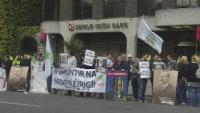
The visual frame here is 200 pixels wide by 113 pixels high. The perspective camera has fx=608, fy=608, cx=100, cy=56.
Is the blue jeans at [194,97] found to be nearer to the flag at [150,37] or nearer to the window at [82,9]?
the flag at [150,37]

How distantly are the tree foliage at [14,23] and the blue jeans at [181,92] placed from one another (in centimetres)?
2580

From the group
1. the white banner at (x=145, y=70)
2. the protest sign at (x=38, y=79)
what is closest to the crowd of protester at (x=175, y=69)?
the white banner at (x=145, y=70)

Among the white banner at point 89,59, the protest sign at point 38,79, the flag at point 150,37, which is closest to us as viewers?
the flag at point 150,37

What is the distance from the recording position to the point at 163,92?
2208 cm

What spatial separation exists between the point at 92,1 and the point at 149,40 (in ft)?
61.2

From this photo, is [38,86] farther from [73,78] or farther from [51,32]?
[51,32]

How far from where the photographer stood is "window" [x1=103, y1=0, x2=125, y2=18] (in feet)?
131

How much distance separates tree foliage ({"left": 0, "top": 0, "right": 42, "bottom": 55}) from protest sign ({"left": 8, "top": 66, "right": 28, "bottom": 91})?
18.6 m

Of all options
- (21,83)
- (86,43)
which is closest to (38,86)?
(21,83)

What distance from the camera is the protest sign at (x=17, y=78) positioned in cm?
2711

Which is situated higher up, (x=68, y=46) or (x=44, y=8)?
(x=44, y=8)

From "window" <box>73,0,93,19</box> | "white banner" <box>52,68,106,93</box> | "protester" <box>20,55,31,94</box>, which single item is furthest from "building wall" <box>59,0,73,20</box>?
"white banner" <box>52,68,106,93</box>

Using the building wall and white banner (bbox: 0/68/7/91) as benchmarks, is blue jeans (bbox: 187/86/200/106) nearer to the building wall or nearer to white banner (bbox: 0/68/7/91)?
white banner (bbox: 0/68/7/91)

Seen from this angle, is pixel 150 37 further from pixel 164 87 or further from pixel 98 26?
pixel 98 26
